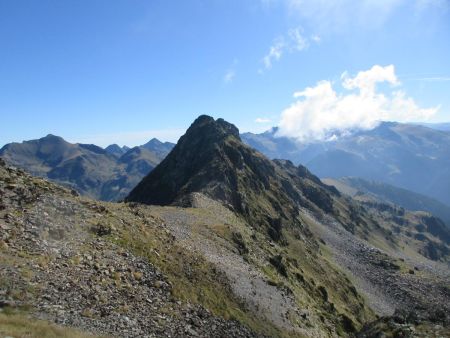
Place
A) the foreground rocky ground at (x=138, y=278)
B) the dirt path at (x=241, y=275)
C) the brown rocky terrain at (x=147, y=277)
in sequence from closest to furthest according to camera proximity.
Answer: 1. the foreground rocky ground at (x=138, y=278)
2. the brown rocky terrain at (x=147, y=277)
3. the dirt path at (x=241, y=275)

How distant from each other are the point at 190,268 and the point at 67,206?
1482 cm

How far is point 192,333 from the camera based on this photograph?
107 feet

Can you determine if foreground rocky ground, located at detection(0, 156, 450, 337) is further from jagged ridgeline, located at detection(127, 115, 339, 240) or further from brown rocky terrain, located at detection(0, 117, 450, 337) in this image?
jagged ridgeline, located at detection(127, 115, 339, 240)

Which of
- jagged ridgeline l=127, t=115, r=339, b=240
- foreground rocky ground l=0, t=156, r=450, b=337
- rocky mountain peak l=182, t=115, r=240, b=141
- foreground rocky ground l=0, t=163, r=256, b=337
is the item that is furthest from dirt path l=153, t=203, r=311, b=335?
rocky mountain peak l=182, t=115, r=240, b=141

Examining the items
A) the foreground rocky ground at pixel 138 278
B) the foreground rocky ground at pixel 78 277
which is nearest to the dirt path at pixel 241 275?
the foreground rocky ground at pixel 138 278

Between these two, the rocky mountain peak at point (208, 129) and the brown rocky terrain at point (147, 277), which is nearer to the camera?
the brown rocky terrain at point (147, 277)

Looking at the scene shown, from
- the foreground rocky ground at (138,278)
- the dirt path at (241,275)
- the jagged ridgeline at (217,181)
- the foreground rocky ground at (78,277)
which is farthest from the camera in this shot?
the jagged ridgeline at (217,181)

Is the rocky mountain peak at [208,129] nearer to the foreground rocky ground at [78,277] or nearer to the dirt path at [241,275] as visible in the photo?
the dirt path at [241,275]

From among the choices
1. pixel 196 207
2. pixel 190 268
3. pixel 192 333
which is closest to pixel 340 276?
pixel 196 207

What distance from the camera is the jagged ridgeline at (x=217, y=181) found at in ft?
358

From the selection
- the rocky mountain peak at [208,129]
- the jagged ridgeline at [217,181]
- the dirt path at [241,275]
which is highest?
the rocky mountain peak at [208,129]

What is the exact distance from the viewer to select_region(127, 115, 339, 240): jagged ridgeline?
109188mm

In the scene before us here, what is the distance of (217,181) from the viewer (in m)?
112

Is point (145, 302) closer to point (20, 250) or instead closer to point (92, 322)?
point (92, 322)
